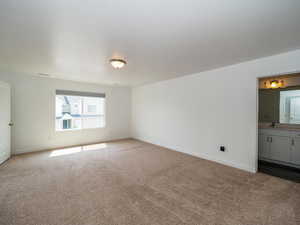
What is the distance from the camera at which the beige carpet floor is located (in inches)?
62.7

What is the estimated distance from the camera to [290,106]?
3420 mm

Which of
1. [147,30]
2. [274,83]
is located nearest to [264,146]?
[274,83]

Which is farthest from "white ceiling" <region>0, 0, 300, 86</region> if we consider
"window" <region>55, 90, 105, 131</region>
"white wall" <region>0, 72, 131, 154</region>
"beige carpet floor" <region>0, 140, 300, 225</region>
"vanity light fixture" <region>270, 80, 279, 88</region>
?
"beige carpet floor" <region>0, 140, 300, 225</region>

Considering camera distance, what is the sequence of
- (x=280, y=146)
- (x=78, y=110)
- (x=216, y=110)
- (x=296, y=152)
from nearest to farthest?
(x=296, y=152), (x=280, y=146), (x=216, y=110), (x=78, y=110)

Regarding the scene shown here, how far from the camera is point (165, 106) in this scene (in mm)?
4660

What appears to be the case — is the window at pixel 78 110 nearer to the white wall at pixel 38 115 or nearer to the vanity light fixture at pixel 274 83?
the white wall at pixel 38 115

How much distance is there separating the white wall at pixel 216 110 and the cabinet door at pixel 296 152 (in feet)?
3.39

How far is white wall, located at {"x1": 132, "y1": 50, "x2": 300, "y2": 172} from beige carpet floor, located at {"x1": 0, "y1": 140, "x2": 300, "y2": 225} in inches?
20.8

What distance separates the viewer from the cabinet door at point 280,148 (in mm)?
3057

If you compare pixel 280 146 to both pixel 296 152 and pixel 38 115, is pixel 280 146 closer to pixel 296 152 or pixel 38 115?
pixel 296 152

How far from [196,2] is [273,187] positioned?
2.99 metres

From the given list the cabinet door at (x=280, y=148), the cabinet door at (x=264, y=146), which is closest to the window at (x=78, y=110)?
the cabinet door at (x=264, y=146)

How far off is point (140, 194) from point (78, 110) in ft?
13.5

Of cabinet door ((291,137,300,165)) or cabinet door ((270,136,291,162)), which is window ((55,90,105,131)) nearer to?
cabinet door ((270,136,291,162))
